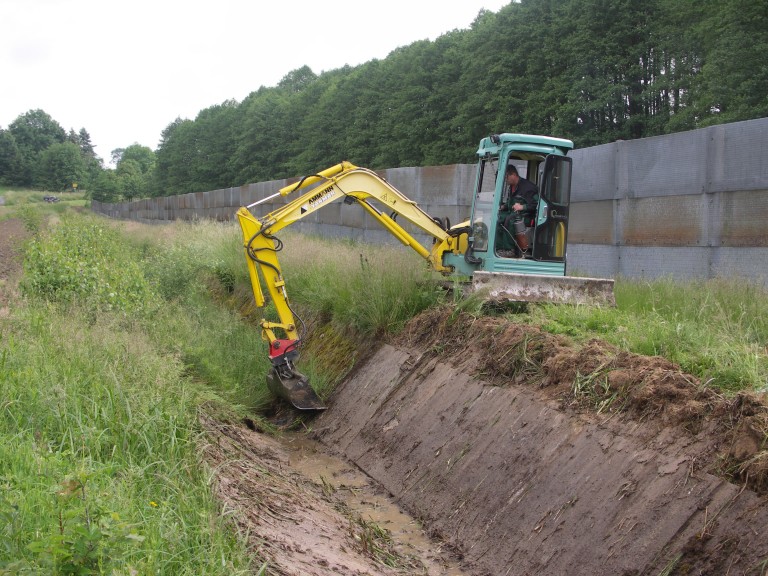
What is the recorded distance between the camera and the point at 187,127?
245ft

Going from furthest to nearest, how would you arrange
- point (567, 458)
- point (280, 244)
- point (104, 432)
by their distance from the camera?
point (280, 244) < point (567, 458) < point (104, 432)

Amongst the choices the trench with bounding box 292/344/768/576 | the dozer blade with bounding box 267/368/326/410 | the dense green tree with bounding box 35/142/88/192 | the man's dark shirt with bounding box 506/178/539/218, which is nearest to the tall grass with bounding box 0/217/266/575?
the dozer blade with bounding box 267/368/326/410

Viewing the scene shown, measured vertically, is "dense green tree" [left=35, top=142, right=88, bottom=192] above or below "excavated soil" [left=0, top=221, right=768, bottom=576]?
above

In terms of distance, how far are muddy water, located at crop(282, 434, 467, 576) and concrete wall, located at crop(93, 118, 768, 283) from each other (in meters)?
5.01

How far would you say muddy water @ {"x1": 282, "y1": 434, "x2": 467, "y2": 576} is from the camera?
255 inches

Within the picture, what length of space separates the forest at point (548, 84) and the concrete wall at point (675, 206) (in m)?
6.99

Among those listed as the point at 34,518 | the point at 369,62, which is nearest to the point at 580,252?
the point at 34,518

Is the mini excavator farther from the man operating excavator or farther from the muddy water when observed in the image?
the muddy water


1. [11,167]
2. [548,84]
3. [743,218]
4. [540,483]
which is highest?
[11,167]

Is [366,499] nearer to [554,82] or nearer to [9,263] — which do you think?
[9,263]

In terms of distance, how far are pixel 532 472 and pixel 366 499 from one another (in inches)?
81.0

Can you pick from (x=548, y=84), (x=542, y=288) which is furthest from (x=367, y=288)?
(x=548, y=84)

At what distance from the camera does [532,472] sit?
6.42 m

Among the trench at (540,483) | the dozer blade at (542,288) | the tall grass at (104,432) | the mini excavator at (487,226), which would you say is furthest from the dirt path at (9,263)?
the dozer blade at (542,288)
